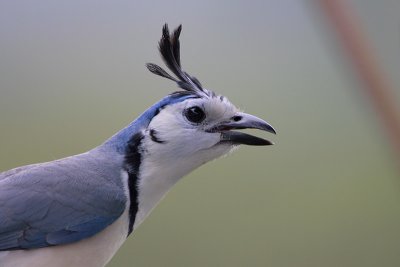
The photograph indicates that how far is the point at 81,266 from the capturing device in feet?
3.85

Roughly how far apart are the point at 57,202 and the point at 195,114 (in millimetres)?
295

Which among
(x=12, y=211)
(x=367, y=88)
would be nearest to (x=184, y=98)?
(x=12, y=211)

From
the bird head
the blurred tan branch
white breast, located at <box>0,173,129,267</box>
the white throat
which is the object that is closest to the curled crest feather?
the bird head

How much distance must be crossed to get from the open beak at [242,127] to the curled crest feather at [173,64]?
0.07 meters

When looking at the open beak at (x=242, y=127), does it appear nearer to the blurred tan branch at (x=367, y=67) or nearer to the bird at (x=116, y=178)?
the bird at (x=116, y=178)

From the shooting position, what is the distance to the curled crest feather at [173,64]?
4.28 ft

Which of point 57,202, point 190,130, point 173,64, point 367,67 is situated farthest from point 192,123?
point 367,67

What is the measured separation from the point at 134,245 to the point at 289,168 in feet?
1.80

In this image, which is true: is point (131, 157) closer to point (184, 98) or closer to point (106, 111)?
point (184, 98)

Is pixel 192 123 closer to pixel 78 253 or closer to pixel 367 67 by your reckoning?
pixel 78 253

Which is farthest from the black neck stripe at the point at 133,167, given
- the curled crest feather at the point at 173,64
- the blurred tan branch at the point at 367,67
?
the blurred tan branch at the point at 367,67

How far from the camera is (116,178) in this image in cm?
126

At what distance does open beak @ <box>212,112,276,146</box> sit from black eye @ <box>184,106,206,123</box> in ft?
0.11

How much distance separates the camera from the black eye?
1.28m
